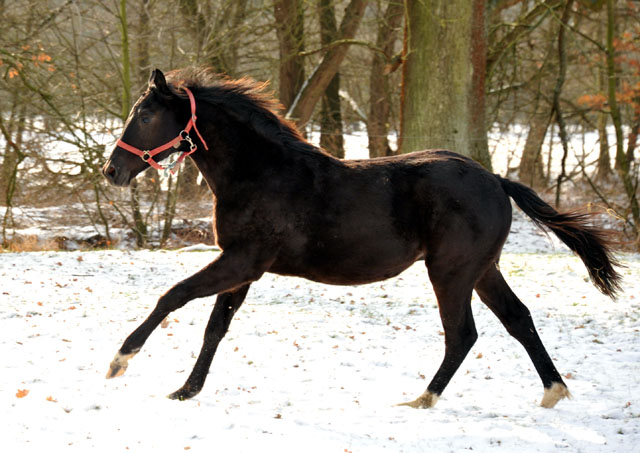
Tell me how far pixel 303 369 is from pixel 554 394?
1.95 m

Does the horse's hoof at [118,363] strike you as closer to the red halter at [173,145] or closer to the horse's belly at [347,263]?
the horse's belly at [347,263]

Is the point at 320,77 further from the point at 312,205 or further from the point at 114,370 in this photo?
the point at 114,370

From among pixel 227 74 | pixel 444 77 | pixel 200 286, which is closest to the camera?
pixel 200 286

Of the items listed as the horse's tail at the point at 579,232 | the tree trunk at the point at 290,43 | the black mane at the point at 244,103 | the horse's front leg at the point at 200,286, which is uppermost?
the tree trunk at the point at 290,43

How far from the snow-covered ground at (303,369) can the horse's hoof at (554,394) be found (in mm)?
82

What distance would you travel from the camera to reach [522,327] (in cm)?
493

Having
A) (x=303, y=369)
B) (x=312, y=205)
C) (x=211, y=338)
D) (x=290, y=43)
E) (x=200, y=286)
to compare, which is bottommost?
(x=303, y=369)

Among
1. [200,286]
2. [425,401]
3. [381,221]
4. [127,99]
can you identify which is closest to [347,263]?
[381,221]

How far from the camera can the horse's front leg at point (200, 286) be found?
4.29 meters

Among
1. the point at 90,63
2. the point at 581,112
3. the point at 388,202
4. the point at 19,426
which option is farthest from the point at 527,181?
the point at 19,426

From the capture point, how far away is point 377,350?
6141 millimetres

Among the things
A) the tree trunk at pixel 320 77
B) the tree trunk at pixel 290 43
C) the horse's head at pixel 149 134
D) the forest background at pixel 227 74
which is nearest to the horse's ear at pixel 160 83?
the horse's head at pixel 149 134

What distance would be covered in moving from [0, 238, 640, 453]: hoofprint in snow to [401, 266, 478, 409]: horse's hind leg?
6.0 inches

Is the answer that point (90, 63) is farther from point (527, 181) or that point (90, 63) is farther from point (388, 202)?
point (527, 181)
